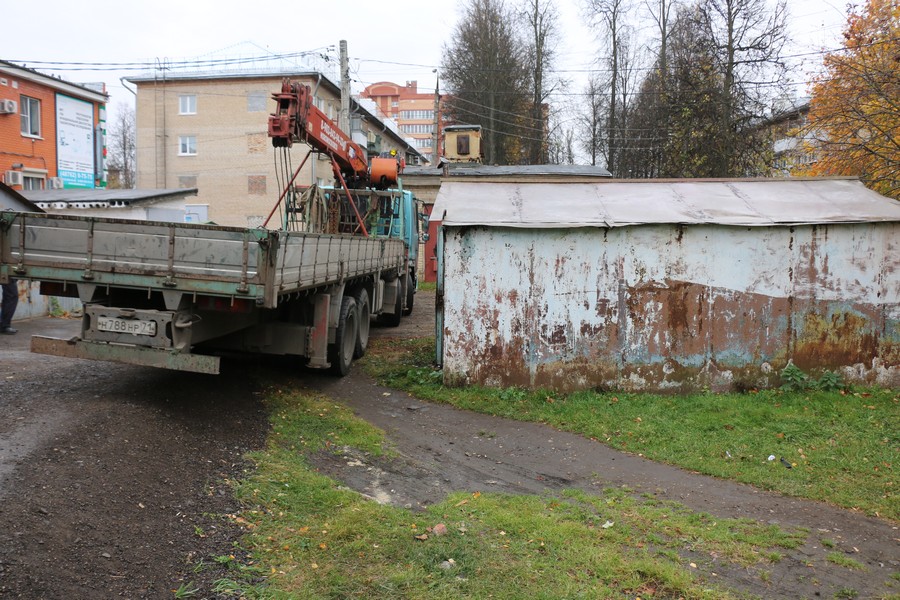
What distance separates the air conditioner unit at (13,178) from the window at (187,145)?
13.3m

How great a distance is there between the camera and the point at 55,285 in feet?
20.6

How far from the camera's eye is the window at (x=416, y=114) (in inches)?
3952

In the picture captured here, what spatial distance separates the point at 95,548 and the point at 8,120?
939 inches

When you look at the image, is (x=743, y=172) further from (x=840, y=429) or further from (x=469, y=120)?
(x=469, y=120)

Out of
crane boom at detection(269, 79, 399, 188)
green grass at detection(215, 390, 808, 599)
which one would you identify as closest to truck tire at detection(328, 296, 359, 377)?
crane boom at detection(269, 79, 399, 188)

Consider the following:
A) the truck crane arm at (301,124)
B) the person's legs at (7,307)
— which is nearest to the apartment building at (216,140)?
the person's legs at (7,307)

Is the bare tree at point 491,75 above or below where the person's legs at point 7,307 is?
above

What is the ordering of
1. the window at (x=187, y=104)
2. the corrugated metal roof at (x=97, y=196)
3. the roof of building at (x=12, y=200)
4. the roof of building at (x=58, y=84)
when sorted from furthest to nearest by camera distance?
1. the window at (x=187, y=104)
2. the roof of building at (x=58, y=84)
3. the corrugated metal roof at (x=97, y=196)
4. the roof of building at (x=12, y=200)

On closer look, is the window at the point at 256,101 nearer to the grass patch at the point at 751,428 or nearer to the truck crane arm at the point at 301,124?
the truck crane arm at the point at 301,124

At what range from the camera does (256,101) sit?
113 feet

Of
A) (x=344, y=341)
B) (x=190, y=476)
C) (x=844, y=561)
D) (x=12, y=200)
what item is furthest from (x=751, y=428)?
(x=12, y=200)

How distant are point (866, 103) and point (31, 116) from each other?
84.4 ft

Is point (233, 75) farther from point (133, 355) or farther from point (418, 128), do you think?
point (418, 128)

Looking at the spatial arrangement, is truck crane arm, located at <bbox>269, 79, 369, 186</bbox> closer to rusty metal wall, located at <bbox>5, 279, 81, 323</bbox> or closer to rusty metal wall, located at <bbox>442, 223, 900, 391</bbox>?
rusty metal wall, located at <bbox>442, 223, 900, 391</bbox>
